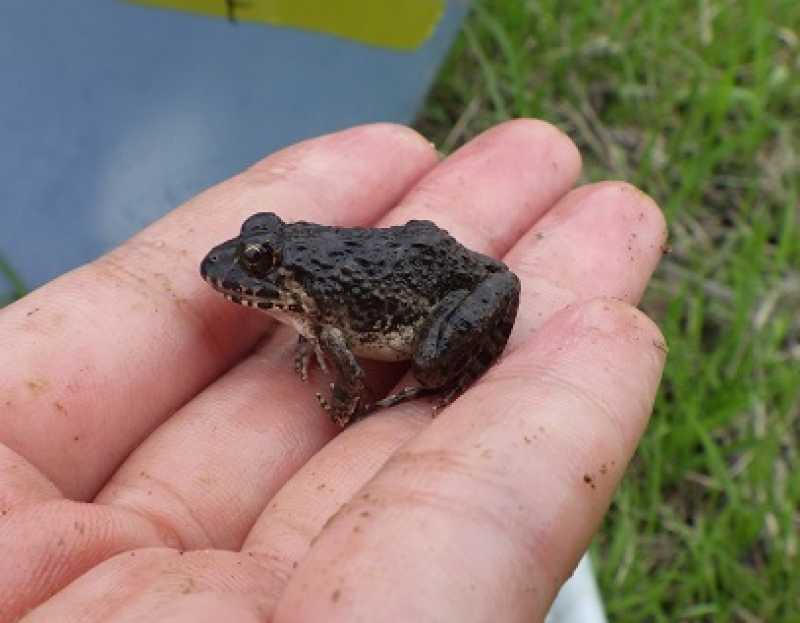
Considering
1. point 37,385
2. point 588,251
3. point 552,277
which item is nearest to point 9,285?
point 37,385

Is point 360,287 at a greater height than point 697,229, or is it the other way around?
point 697,229

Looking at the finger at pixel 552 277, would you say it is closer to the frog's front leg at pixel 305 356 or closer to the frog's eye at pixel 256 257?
the frog's front leg at pixel 305 356

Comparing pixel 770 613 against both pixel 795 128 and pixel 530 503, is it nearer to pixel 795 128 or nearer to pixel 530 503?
pixel 530 503

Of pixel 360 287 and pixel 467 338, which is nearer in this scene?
pixel 467 338

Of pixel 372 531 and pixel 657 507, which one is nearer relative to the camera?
pixel 372 531

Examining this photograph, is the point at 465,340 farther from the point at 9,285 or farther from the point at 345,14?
the point at 345,14

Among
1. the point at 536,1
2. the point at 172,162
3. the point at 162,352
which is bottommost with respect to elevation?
the point at 172,162

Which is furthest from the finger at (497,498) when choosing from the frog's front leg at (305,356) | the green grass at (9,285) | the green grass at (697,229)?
the green grass at (9,285)

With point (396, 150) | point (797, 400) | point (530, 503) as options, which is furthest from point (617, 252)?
point (530, 503)
